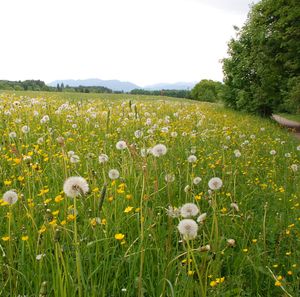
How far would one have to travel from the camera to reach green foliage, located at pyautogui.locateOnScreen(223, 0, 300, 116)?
15.6 m

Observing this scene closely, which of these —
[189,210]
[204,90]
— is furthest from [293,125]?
[204,90]

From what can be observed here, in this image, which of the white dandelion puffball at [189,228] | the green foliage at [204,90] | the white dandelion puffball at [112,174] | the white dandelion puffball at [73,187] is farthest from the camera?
the green foliage at [204,90]

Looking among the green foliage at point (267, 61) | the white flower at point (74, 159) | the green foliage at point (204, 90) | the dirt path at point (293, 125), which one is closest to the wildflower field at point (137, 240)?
the white flower at point (74, 159)

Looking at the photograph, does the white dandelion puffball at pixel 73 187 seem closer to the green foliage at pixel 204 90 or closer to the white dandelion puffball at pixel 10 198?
the white dandelion puffball at pixel 10 198

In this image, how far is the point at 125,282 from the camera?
7.48 ft

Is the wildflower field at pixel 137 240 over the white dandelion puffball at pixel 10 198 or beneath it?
beneath

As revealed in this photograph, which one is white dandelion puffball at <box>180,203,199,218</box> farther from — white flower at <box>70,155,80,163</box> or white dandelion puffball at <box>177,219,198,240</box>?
white flower at <box>70,155,80,163</box>

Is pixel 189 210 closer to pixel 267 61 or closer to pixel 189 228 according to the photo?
pixel 189 228

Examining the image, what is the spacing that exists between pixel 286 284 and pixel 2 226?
2089mm

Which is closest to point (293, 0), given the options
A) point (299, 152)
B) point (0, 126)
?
point (299, 152)

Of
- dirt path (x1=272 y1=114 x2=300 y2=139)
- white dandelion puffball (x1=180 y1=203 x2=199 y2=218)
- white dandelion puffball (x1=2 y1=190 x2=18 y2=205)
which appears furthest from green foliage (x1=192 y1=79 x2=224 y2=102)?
white dandelion puffball (x1=2 y1=190 x2=18 y2=205)

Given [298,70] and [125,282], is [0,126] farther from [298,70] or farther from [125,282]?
[298,70]

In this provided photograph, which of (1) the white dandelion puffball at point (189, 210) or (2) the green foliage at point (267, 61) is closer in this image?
(1) the white dandelion puffball at point (189, 210)

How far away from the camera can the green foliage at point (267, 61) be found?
1562 centimetres
